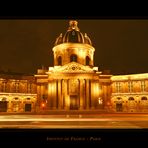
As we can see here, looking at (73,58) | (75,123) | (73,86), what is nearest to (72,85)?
(73,86)

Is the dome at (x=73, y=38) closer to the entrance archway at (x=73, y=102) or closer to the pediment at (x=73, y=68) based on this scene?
the pediment at (x=73, y=68)

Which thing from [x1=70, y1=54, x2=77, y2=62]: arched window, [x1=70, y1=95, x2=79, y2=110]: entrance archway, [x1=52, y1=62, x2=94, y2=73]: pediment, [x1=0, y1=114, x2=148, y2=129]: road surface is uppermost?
[x1=70, y1=54, x2=77, y2=62]: arched window

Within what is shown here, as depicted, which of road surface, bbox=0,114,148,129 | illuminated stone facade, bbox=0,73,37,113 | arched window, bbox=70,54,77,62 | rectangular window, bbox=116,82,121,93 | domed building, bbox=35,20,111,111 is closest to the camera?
road surface, bbox=0,114,148,129

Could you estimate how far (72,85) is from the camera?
5853 cm

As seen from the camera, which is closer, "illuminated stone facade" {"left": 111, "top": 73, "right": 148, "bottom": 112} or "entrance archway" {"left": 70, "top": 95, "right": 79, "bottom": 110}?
"entrance archway" {"left": 70, "top": 95, "right": 79, "bottom": 110}

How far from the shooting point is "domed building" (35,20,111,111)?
189 feet

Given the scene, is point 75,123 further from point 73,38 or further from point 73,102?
point 73,38

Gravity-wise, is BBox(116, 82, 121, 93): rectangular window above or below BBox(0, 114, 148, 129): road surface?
above

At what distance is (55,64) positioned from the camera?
215 feet

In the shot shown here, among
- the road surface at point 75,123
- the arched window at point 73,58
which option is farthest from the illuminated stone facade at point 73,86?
the road surface at point 75,123

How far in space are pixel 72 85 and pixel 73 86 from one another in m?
0.27

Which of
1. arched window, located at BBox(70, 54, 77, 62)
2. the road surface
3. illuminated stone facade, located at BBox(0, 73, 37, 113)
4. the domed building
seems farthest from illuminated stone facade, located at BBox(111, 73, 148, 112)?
the road surface

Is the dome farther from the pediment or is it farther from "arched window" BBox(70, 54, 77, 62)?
the pediment
